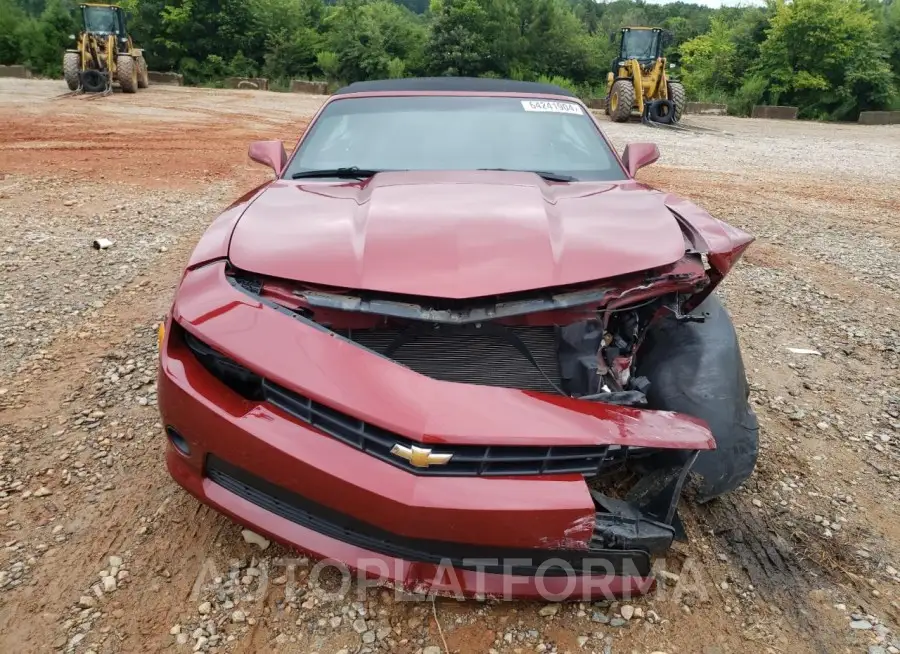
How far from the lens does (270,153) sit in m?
3.26

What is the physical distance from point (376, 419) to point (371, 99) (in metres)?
2.23

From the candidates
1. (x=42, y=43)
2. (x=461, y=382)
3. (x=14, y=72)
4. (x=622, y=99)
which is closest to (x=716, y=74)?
(x=622, y=99)

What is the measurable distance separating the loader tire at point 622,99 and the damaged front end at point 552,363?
48.7 feet

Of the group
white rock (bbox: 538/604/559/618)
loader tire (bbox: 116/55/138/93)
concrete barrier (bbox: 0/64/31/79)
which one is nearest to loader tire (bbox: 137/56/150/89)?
loader tire (bbox: 116/55/138/93)

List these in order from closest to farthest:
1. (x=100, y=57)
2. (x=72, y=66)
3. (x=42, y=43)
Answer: (x=72, y=66), (x=100, y=57), (x=42, y=43)

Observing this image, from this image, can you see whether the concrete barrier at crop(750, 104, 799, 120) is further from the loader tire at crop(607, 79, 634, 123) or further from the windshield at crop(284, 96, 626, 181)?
the windshield at crop(284, 96, 626, 181)

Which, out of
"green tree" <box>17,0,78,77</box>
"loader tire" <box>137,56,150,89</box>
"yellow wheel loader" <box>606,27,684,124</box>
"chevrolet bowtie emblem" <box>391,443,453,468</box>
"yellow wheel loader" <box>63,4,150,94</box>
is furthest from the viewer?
"green tree" <box>17,0,78,77</box>

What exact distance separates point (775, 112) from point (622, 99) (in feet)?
41.3

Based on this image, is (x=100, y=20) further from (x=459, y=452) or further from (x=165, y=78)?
(x=459, y=452)

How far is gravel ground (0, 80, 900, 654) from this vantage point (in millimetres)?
1820

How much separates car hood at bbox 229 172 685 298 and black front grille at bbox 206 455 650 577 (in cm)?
59

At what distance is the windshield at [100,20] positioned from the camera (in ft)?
59.0

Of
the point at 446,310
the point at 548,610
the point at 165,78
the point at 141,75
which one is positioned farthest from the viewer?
the point at 165,78

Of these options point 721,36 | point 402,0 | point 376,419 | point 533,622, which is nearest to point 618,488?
point 533,622
